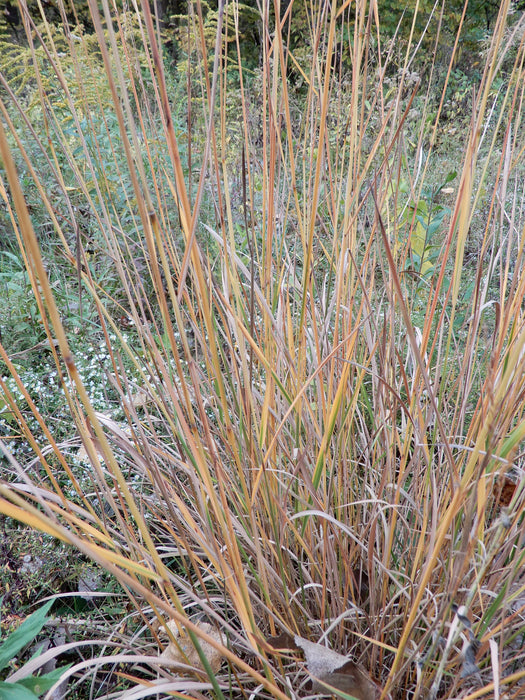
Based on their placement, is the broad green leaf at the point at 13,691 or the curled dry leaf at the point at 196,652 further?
the curled dry leaf at the point at 196,652

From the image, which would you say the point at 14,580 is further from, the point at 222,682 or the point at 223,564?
the point at 223,564

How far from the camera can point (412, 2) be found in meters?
4.42

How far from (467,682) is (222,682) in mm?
313

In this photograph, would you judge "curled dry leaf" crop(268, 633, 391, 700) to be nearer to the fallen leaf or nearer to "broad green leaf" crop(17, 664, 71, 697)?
the fallen leaf

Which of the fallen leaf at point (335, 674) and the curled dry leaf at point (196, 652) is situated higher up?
the fallen leaf at point (335, 674)

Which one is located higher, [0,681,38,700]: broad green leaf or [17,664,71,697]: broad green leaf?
[0,681,38,700]: broad green leaf

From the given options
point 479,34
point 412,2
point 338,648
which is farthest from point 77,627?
point 479,34

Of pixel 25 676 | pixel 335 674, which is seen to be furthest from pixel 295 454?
pixel 25 676

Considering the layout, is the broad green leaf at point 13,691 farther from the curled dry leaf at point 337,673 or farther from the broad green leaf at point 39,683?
the curled dry leaf at point 337,673

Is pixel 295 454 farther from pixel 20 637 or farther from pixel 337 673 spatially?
pixel 20 637

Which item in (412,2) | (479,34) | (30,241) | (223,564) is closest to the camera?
(30,241)

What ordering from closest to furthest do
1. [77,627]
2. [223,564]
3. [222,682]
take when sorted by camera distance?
[223,564]
[222,682]
[77,627]

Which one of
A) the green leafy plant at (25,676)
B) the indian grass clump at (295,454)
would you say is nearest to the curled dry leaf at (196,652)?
the indian grass clump at (295,454)

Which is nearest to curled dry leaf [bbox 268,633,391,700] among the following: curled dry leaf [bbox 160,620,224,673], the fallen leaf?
the fallen leaf
